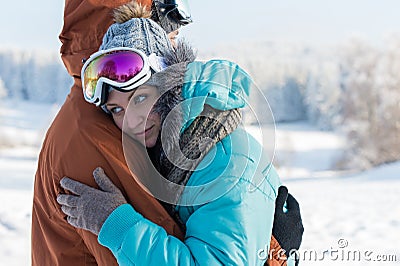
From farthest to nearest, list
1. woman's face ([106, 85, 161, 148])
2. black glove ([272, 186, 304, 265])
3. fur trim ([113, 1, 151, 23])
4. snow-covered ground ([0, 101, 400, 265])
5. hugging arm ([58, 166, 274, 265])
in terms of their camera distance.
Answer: snow-covered ground ([0, 101, 400, 265]), black glove ([272, 186, 304, 265]), fur trim ([113, 1, 151, 23]), woman's face ([106, 85, 161, 148]), hugging arm ([58, 166, 274, 265])

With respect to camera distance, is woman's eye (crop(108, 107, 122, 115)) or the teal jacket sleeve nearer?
the teal jacket sleeve

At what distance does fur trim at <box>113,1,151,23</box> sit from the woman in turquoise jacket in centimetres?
20

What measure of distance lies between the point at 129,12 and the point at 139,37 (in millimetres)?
92

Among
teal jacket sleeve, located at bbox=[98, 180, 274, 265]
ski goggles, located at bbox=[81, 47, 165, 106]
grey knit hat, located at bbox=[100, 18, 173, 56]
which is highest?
grey knit hat, located at bbox=[100, 18, 173, 56]

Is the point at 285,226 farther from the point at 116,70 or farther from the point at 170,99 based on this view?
the point at 116,70

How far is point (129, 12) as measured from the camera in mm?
1617

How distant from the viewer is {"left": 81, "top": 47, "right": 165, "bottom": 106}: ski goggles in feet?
4.99

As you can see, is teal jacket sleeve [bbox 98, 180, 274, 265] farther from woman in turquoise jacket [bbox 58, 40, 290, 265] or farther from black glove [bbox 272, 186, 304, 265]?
black glove [bbox 272, 186, 304, 265]

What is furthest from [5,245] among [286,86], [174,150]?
[286,86]

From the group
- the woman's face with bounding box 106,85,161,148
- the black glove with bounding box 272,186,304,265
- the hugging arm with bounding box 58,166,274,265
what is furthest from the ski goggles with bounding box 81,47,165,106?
the black glove with bounding box 272,186,304,265

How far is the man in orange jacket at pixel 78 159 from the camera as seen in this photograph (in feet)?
5.01

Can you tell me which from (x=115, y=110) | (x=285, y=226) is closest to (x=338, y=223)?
(x=285, y=226)

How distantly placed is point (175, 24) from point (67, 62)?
39 cm

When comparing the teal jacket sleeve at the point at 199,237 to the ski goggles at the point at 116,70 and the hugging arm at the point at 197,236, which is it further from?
the ski goggles at the point at 116,70
